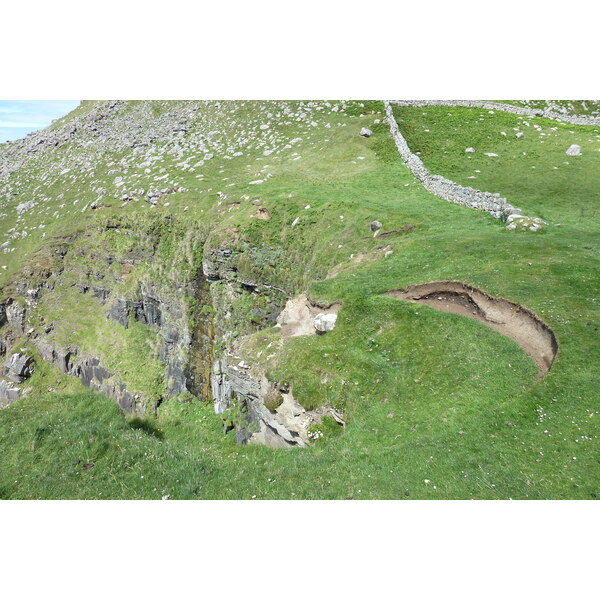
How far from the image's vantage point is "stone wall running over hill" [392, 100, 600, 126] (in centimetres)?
5709

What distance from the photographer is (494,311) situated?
2180 centimetres

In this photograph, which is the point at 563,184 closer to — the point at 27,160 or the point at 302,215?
the point at 302,215

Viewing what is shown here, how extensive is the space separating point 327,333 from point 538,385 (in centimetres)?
1181

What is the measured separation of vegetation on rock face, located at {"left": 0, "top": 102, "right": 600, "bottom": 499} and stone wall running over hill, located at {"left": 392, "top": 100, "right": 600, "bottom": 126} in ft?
15.0

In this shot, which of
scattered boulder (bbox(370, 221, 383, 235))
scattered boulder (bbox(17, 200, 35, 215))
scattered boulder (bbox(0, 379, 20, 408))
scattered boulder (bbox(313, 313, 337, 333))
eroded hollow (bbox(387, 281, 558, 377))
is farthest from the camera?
scattered boulder (bbox(17, 200, 35, 215))

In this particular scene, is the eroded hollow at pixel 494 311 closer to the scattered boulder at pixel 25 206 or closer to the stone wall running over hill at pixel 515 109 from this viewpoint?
the stone wall running over hill at pixel 515 109

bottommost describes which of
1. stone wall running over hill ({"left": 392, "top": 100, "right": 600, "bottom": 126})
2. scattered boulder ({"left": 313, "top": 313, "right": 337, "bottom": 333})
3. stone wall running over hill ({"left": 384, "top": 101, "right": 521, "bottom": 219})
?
scattered boulder ({"left": 313, "top": 313, "right": 337, "bottom": 333})

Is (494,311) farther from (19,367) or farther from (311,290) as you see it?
(19,367)

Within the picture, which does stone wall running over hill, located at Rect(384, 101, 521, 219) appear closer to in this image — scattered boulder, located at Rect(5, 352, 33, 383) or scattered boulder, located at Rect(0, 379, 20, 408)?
scattered boulder, located at Rect(5, 352, 33, 383)

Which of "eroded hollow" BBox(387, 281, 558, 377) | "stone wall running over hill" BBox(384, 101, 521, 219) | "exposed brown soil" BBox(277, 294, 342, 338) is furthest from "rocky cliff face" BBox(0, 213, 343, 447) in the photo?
"stone wall running over hill" BBox(384, 101, 521, 219)

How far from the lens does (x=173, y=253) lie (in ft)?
149

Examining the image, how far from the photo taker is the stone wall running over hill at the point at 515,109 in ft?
187

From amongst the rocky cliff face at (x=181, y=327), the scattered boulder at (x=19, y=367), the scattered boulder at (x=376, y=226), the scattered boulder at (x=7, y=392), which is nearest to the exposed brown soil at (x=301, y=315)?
the rocky cliff face at (x=181, y=327)

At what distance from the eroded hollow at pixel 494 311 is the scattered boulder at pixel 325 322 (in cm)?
453
